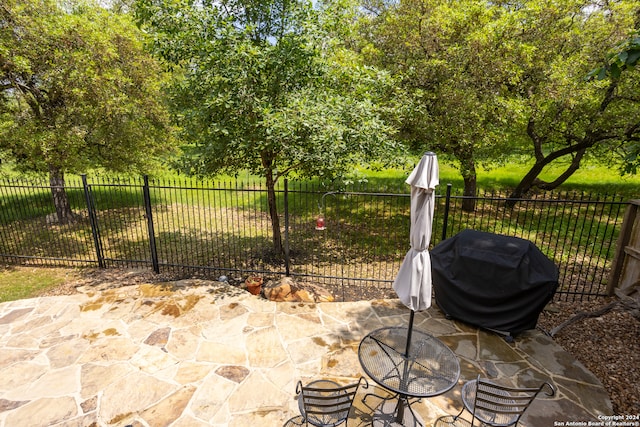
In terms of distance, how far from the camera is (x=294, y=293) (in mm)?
7066

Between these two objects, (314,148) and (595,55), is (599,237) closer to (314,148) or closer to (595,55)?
(595,55)

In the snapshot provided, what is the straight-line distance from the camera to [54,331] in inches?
232

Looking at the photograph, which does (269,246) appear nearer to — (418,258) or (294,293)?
(294,293)

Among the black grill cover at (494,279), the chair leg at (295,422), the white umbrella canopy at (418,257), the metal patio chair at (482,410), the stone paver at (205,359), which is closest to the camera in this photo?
the metal patio chair at (482,410)

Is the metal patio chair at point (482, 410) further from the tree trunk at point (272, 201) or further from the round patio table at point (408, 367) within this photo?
the tree trunk at point (272, 201)

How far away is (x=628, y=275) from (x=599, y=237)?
6.39 metres

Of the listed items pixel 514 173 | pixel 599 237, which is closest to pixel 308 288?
pixel 599 237

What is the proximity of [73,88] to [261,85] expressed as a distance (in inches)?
230

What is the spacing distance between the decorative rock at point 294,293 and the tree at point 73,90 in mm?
5962

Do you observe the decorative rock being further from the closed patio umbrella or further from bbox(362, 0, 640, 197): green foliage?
bbox(362, 0, 640, 197): green foliage

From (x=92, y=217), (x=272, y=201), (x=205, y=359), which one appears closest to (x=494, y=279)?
(x=205, y=359)

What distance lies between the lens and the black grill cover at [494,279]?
5223 mm

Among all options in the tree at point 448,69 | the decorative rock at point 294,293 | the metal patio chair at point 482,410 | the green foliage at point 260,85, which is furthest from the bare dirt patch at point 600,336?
the tree at point 448,69

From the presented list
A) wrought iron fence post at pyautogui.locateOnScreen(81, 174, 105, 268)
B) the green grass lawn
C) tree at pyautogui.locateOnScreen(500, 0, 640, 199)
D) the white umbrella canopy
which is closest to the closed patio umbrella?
the white umbrella canopy
